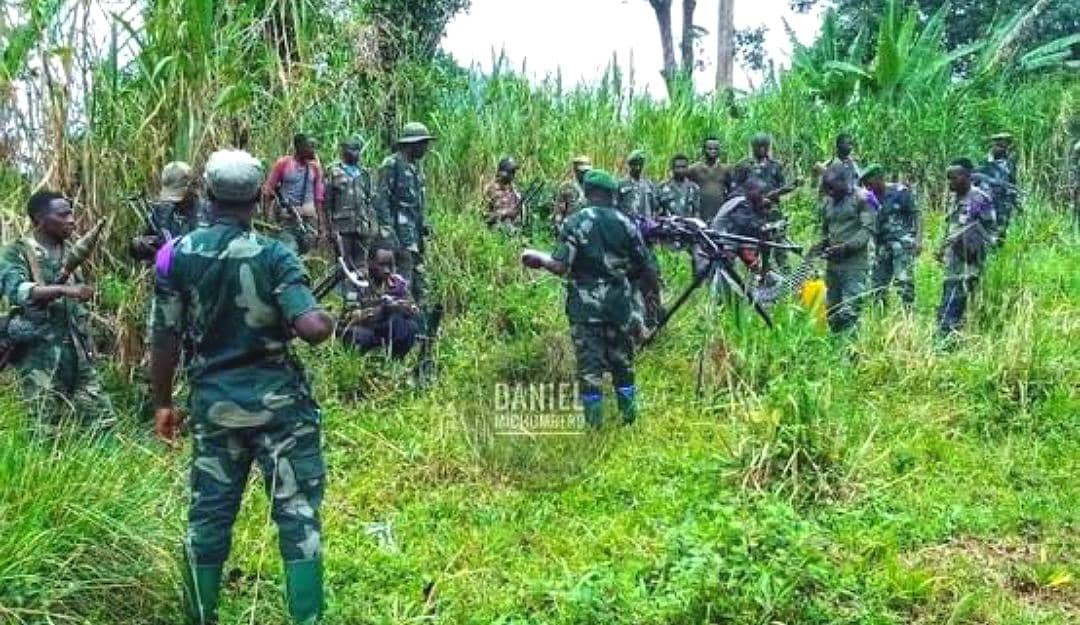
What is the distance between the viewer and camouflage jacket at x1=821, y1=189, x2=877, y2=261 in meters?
7.71

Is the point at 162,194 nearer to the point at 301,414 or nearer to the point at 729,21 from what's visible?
the point at 301,414

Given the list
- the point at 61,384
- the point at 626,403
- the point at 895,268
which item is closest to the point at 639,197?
the point at 895,268

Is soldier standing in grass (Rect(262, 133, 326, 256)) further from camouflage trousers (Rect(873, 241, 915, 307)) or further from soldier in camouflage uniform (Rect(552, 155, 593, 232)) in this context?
camouflage trousers (Rect(873, 241, 915, 307))

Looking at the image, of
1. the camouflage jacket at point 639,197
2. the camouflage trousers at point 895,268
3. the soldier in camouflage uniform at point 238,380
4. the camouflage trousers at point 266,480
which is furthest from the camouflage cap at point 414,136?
the camouflage trousers at point 266,480

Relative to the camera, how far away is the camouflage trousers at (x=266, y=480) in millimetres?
3404

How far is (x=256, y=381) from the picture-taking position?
339cm

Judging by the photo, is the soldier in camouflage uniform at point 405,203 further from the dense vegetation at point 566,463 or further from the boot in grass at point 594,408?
the boot in grass at point 594,408

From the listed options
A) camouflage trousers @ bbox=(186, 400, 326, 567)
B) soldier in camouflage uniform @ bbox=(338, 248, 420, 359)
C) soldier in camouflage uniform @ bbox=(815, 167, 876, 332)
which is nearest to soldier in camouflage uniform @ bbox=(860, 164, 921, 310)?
soldier in camouflage uniform @ bbox=(815, 167, 876, 332)

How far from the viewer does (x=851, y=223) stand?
7.73m

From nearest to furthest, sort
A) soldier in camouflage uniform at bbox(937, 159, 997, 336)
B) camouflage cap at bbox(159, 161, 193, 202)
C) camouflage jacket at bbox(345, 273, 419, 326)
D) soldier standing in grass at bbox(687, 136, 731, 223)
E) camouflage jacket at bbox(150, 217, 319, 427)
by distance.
Answer: camouflage jacket at bbox(150, 217, 319, 427), camouflage cap at bbox(159, 161, 193, 202), camouflage jacket at bbox(345, 273, 419, 326), soldier in camouflage uniform at bbox(937, 159, 997, 336), soldier standing in grass at bbox(687, 136, 731, 223)

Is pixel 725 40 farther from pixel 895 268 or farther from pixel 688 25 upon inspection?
pixel 895 268

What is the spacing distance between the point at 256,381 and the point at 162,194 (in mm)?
2809

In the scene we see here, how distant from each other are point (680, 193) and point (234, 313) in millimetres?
7639

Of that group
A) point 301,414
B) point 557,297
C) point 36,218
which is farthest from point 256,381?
point 557,297
